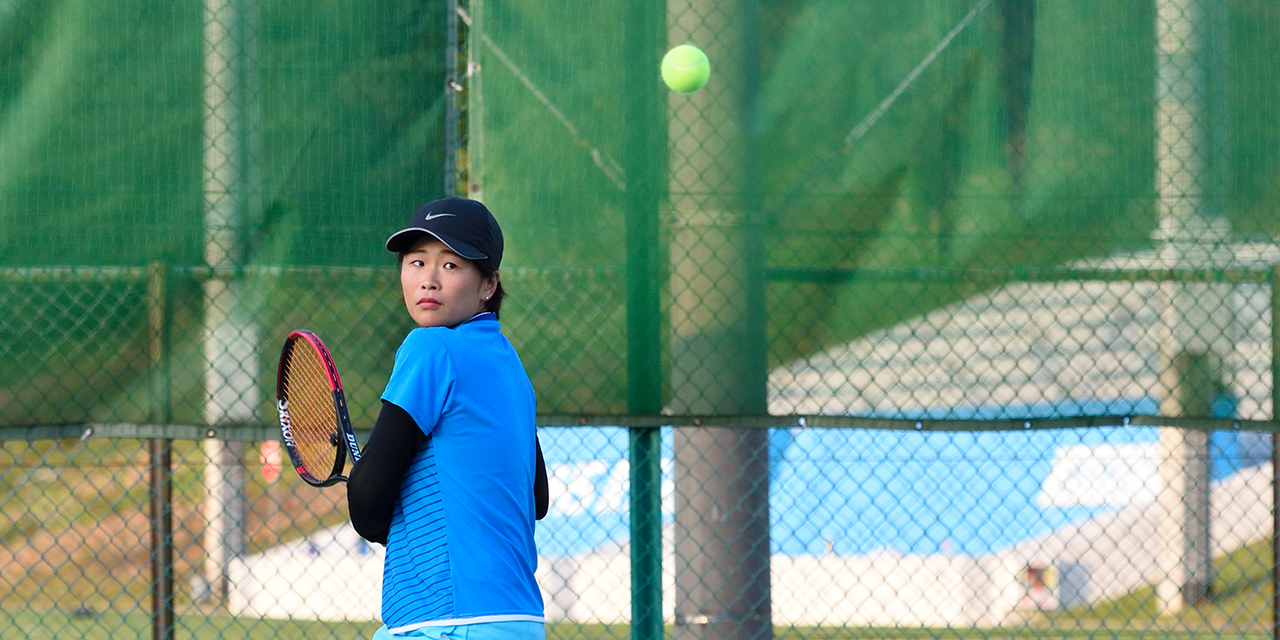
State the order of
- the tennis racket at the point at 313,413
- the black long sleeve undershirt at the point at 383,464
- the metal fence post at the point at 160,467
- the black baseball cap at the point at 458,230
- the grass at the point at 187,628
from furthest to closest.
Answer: the grass at the point at 187,628 → the metal fence post at the point at 160,467 → the tennis racket at the point at 313,413 → the black baseball cap at the point at 458,230 → the black long sleeve undershirt at the point at 383,464

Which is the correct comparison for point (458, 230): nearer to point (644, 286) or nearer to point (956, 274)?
point (644, 286)

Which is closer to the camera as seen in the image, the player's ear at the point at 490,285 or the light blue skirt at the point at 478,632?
the light blue skirt at the point at 478,632

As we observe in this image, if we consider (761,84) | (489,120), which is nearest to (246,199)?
(489,120)

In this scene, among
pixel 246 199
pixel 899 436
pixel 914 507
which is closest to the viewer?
pixel 246 199

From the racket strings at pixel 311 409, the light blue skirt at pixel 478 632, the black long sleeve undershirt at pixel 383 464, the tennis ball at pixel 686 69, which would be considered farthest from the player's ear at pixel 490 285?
the tennis ball at pixel 686 69

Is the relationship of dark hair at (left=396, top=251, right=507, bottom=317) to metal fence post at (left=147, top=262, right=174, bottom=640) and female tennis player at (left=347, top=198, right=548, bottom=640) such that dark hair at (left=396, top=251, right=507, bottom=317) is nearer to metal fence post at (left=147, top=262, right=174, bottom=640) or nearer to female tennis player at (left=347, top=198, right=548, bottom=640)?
female tennis player at (left=347, top=198, right=548, bottom=640)

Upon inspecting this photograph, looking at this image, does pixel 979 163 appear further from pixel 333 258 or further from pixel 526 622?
pixel 526 622

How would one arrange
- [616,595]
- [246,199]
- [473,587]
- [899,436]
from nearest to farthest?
[473,587] < [246,199] < [899,436] < [616,595]

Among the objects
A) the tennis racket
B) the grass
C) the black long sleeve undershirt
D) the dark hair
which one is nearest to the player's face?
the dark hair

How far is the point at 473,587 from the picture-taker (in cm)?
188

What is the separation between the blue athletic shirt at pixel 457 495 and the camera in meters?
1.87

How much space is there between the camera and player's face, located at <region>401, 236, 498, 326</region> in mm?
2000

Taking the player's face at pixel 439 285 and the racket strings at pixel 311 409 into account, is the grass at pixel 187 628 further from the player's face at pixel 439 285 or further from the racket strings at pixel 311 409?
the player's face at pixel 439 285

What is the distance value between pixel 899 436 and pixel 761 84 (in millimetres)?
1301
